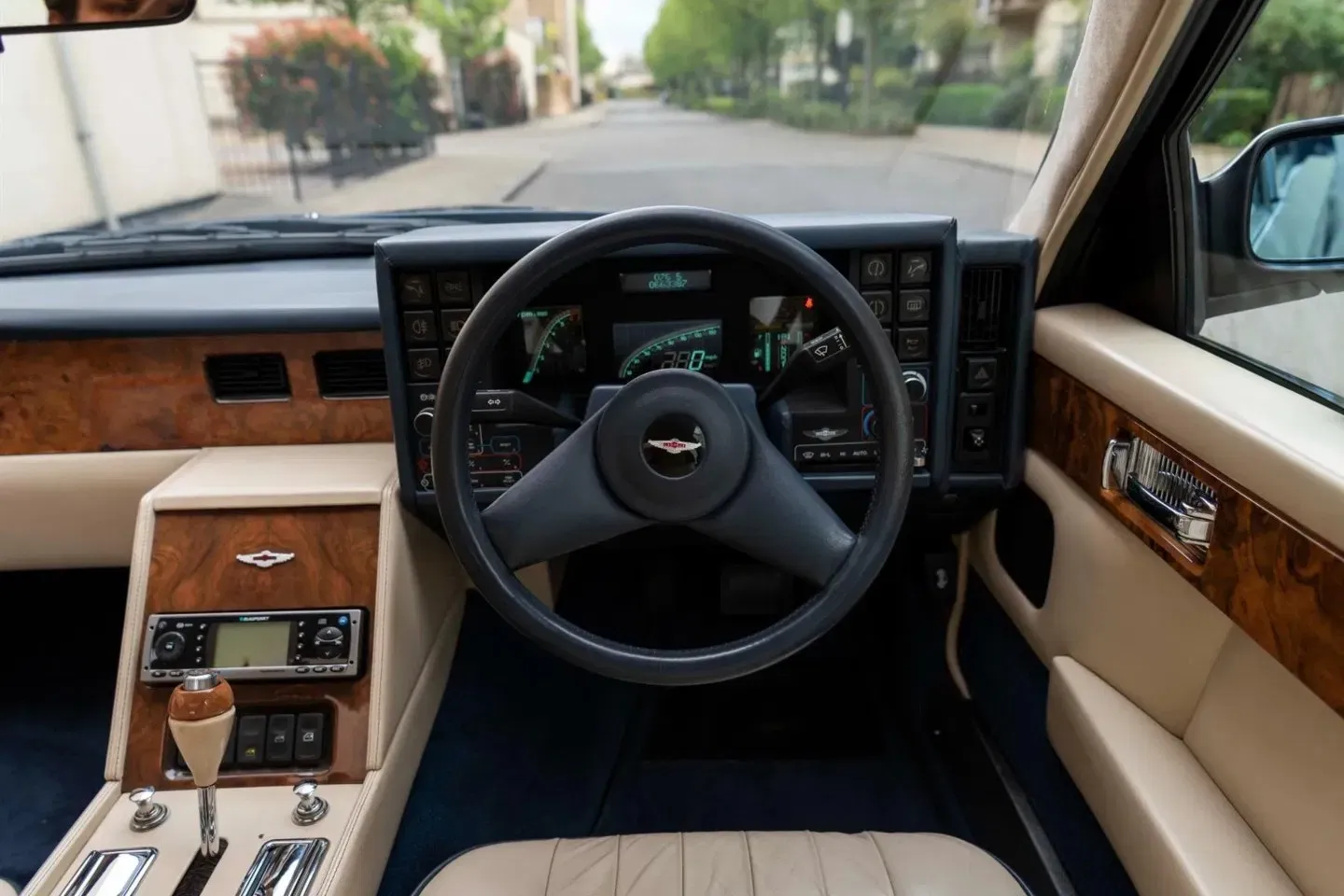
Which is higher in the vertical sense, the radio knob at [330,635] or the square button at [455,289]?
the square button at [455,289]

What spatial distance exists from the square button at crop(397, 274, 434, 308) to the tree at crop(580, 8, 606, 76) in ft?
6.71

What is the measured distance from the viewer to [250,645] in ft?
5.05

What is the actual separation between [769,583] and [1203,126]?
1.09 m

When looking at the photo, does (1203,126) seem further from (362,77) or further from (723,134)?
(362,77)

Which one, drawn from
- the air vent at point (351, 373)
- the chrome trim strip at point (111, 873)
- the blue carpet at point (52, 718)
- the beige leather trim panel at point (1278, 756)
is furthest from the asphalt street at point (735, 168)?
the blue carpet at point (52, 718)

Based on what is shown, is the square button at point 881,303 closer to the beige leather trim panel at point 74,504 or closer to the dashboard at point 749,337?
the dashboard at point 749,337

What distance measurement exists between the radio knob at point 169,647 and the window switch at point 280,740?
0.19 meters

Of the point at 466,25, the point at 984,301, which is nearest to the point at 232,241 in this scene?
the point at 984,301

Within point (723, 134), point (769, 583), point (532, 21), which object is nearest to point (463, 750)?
point (769, 583)

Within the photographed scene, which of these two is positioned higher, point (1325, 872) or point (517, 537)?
point (517, 537)

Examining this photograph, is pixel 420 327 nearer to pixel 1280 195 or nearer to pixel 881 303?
pixel 881 303

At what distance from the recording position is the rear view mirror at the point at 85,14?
4.66 feet

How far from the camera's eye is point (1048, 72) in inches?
66.4

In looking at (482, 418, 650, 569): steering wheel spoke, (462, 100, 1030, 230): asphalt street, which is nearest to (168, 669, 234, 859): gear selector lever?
(482, 418, 650, 569): steering wheel spoke
